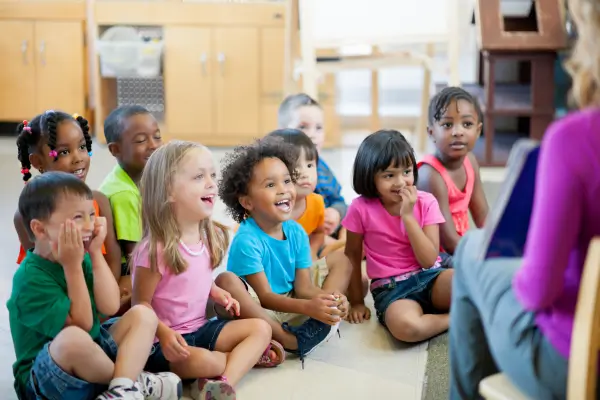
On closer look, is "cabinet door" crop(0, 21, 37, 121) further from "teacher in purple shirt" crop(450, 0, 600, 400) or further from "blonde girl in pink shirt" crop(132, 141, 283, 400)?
"teacher in purple shirt" crop(450, 0, 600, 400)

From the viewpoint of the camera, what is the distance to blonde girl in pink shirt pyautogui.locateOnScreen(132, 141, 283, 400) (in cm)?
197

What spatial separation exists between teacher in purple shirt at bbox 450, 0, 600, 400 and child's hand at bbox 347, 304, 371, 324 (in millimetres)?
1002

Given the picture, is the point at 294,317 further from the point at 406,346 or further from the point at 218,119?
the point at 218,119

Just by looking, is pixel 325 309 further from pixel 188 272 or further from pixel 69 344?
pixel 69 344

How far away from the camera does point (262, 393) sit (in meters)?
1.98

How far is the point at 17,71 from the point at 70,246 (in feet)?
11.9

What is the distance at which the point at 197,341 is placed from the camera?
2051 mm

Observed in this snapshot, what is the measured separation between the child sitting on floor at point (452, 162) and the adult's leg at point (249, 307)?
24.6 inches

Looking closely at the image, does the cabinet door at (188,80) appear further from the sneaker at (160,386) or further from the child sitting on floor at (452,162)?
the sneaker at (160,386)

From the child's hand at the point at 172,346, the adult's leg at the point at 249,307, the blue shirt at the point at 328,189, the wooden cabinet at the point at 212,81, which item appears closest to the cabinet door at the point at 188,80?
the wooden cabinet at the point at 212,81

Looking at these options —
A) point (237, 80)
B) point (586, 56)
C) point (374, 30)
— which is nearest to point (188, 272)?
point (586, 56)

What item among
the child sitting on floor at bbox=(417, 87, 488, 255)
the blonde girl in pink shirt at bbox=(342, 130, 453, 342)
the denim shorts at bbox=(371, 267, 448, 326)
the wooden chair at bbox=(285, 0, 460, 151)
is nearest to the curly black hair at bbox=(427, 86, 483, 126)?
the child sitting on floor at bbox=(417, 87, 488, 255)

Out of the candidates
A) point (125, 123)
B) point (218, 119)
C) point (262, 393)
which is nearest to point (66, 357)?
point (262, 393)

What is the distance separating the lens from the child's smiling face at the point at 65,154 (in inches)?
86.7
